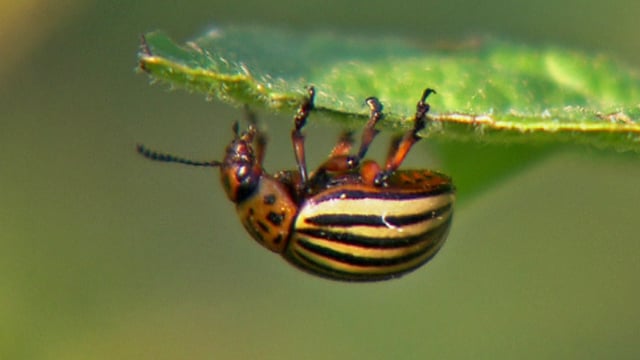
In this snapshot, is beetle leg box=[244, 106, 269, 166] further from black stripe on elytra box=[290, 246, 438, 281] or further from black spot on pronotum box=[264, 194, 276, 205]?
black stripe on elytra box=[290, 246, 438, 281]

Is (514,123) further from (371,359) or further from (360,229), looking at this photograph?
(371,359)

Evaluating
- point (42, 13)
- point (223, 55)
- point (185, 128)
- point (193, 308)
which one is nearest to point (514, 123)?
point (223, 55)

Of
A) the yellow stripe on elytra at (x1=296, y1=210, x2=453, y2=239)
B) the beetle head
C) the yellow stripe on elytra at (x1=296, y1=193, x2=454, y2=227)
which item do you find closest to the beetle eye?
the beetle head

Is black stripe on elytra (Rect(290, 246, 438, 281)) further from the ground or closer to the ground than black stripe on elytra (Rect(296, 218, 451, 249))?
closer to the ground

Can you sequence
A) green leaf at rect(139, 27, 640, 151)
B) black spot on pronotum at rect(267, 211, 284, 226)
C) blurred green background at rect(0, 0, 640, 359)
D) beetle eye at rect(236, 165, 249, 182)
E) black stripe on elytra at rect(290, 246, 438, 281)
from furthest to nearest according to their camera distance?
1. blurred green background at rect(0, 0, 640, 359)
2. beetle eye at rect(236, 165, 249, 182)
3. black spot on pronotum at rect(267, 211, 284, 226)
4. black stripe on elytra at rect(290, 246, 438, 281)
5. green leaf at rect(139, 27, 640, 151)

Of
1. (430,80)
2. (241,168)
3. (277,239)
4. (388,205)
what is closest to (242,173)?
(241,168)
